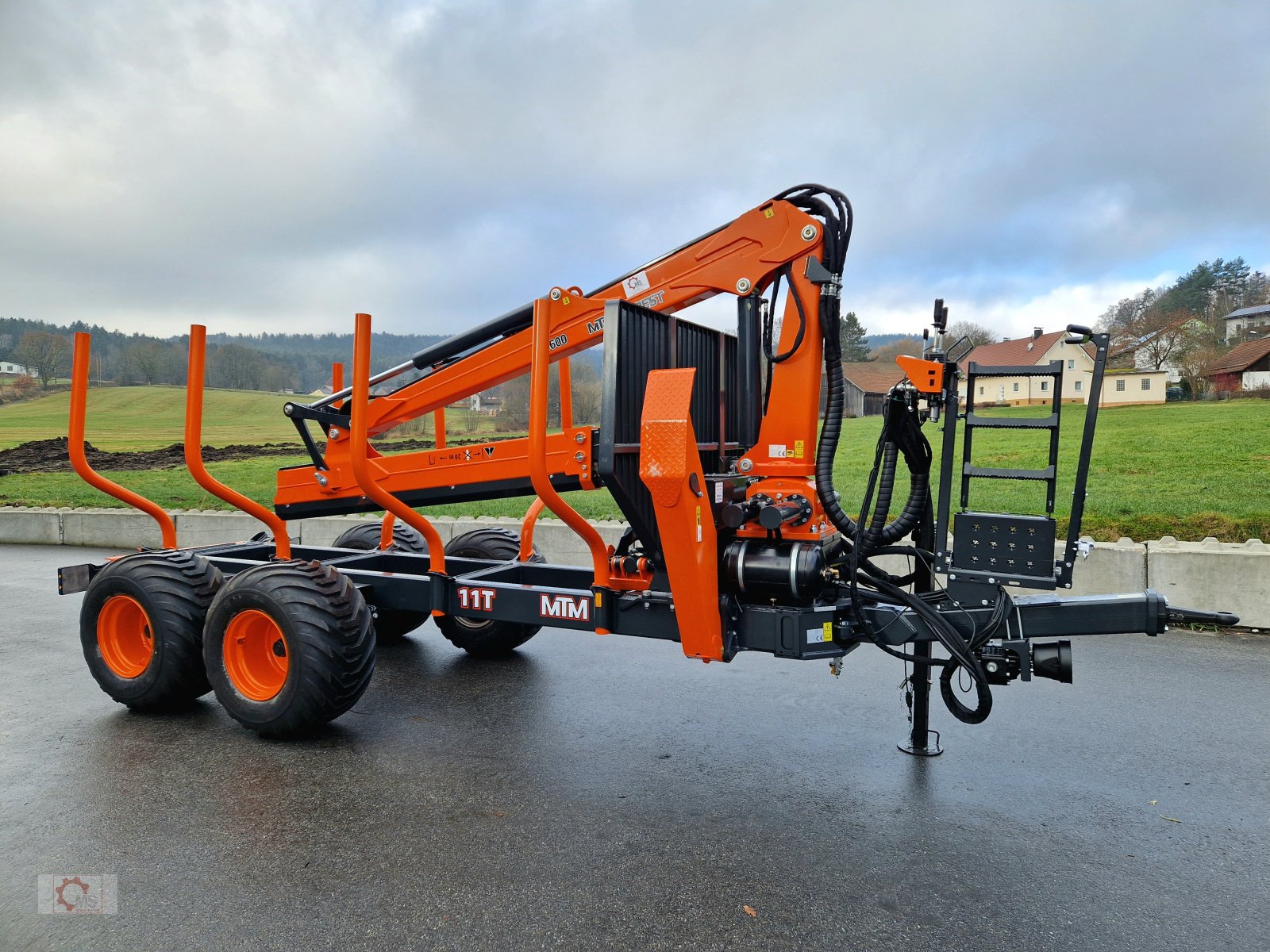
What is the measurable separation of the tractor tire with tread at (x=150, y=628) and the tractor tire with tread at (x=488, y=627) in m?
1.74

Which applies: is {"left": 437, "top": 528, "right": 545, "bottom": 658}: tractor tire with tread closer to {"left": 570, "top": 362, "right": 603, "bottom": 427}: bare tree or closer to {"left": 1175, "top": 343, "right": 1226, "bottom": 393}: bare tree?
{"left": 570, "top": 362, "right": 603, "bottom": 427}: bare tree

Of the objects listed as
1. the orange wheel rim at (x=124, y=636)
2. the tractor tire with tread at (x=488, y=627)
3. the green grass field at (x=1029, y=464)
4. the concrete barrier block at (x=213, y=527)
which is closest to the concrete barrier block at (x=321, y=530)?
the concrete barrier block at (x=213, y=527)

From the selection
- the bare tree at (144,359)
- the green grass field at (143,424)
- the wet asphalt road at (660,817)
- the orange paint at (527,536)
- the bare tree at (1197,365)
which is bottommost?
the wet asphalt road at (660,817)

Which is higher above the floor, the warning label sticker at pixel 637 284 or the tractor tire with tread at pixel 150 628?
the warning label sticker at pixel 637 284

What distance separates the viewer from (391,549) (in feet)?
23.4

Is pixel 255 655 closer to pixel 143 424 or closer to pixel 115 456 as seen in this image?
pixel 143 424

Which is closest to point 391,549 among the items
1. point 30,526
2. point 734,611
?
point 734,611

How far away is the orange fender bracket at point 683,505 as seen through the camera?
3.88 meters

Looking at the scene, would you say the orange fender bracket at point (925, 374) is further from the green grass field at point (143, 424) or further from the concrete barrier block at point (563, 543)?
the green grass field at point (143, 424)

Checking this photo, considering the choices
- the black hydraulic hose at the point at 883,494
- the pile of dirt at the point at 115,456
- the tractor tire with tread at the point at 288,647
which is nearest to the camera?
the black hydraulic hose at the point at 883,494

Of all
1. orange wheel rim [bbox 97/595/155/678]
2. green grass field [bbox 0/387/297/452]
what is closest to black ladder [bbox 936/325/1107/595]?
orange wheel rim [bbox 97/595/155/678]

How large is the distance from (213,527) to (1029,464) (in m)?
11.7
